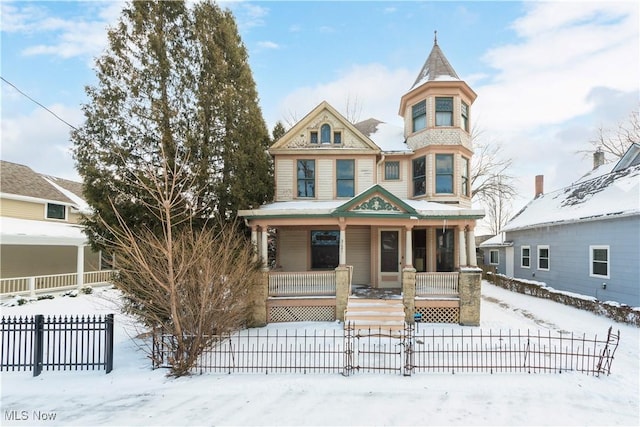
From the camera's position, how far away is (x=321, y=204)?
12656mm

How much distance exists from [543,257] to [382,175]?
444 inches

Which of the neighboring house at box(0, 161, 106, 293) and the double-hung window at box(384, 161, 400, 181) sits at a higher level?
the double-hung window at box(384, 161, 400, 181)

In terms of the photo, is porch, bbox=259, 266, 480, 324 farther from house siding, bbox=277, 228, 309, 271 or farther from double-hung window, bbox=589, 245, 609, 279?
double-hung window, bbox=589, 245, 609, 279

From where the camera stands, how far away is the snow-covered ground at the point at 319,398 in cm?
528

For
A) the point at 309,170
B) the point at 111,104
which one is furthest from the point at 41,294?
the point at 309,170

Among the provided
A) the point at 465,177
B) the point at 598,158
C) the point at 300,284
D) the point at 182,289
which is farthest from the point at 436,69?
the point at 598,158

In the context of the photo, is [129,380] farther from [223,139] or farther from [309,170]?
[309,170]

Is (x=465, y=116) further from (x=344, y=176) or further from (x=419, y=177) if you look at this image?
(x=344, y=176)

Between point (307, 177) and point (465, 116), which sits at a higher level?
point (465, 116)

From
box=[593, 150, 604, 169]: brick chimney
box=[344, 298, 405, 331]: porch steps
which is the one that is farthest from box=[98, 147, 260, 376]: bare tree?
box=[593, 150, 604, 169]: brick chimney

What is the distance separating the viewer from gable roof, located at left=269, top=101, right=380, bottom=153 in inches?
525

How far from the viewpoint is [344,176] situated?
1361 centimetres

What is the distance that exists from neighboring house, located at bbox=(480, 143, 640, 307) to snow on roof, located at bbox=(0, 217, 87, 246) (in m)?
22.9

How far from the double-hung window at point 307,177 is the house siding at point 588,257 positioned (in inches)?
507
